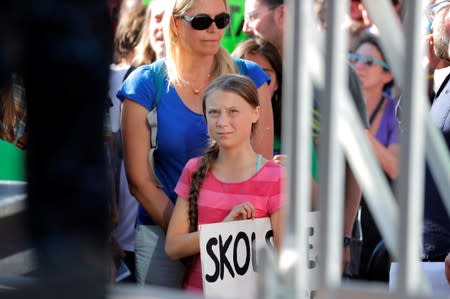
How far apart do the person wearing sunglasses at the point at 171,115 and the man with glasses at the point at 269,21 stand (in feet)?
2.54

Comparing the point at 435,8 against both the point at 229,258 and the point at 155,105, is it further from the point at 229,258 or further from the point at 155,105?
the point at 229,258

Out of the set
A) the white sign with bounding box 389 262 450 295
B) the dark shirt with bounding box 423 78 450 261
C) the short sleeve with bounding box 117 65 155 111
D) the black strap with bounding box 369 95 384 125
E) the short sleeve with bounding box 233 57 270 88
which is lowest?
the white sign with bounding box 389 262 450 295

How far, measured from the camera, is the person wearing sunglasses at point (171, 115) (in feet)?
13.6

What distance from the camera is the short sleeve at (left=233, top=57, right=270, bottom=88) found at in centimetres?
425

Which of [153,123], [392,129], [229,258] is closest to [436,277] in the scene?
[229,258]

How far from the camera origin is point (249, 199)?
12.8 feet

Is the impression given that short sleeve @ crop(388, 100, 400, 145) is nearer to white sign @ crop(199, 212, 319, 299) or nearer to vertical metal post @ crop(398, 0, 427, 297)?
white sign @ crop(199, 212, 319, 299)

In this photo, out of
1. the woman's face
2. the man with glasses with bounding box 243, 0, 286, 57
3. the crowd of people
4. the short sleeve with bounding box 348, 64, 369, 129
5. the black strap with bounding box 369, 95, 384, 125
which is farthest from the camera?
the woman's face

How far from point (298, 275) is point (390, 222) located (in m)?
0.27

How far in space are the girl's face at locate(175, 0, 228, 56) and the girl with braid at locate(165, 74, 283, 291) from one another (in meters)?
0.23

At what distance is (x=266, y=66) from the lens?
4.90 meters

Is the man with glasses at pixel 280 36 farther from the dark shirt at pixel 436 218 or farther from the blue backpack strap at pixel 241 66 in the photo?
the dark shirt at pixel 436 218

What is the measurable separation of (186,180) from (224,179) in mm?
149

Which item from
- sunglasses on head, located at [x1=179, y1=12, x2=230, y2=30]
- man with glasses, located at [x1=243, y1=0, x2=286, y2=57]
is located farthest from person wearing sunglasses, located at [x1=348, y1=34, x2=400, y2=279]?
sunglasses on head, located at [x1=179, y1=12, x2=230, y2=30]
